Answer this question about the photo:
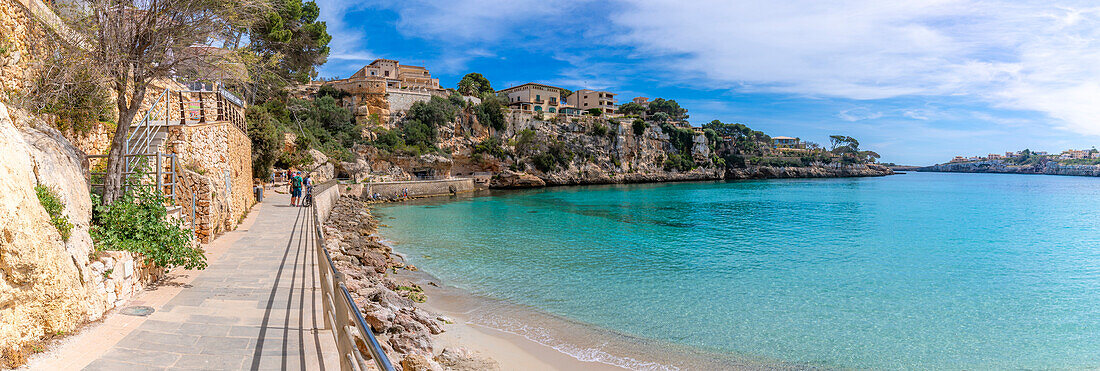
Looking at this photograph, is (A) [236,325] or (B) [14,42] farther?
(B) [14,42]

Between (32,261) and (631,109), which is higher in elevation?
(631,109)

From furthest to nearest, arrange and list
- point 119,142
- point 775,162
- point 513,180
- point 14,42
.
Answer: point 775,162 < point 513,180 < point 119,142 < point 14,42

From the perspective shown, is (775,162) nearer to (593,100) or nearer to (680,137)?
(680,137)

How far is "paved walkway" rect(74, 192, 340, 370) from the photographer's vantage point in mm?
4480

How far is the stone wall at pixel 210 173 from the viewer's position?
10.4m

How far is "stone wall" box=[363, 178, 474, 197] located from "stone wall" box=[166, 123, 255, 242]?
2610 centimetres

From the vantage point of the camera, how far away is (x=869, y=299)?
13.3 m

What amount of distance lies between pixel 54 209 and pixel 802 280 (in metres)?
17.1

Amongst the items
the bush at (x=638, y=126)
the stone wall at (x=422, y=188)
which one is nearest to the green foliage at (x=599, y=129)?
the bush at (x=638, y=126)

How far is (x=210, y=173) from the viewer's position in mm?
11742

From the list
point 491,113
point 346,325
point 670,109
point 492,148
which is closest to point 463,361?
point 346,325

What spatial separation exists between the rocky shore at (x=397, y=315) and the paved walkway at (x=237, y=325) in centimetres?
133

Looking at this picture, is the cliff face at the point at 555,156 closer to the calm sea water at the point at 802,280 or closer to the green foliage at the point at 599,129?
the green foliage at the point at 599,129

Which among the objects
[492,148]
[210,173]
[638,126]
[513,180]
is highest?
[638,126]
